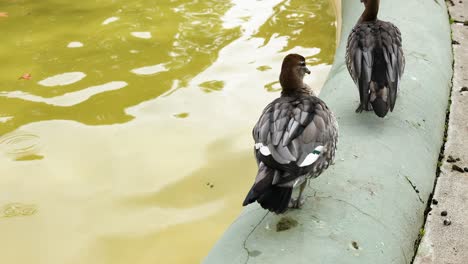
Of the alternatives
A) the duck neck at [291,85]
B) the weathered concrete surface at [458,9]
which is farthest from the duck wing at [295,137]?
the weathered concrete surface at [458,9]

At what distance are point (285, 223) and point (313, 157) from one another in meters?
0.39

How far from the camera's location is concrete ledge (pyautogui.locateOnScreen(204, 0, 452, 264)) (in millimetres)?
3045

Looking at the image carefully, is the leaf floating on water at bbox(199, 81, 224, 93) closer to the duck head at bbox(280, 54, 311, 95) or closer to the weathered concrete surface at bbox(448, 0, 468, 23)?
the weathered concrete surface at bbox(448, 0, 468, 23)

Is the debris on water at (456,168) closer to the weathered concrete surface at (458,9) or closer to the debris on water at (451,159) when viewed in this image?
the debris on water at (451,159)

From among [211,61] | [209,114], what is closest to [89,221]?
[209,114]

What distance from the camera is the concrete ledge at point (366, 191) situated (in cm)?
304

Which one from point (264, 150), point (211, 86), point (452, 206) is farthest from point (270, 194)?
point (211, 86)

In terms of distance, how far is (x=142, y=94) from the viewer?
6273 millimetres

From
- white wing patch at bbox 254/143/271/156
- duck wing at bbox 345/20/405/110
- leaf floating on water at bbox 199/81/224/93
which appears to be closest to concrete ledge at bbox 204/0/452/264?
duck wing at bbox 345/20/405/110

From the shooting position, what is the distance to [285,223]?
315cm

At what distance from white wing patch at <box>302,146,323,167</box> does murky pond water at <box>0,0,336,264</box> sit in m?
1.57

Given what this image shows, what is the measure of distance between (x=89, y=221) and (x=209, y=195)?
915 mm

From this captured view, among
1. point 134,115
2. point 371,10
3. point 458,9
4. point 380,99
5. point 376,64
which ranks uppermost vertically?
point 371,10

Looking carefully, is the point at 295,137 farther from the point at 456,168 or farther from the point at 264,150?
the point at 456,168
